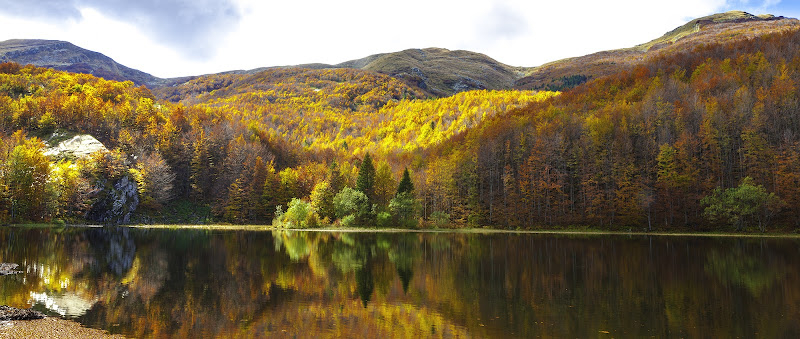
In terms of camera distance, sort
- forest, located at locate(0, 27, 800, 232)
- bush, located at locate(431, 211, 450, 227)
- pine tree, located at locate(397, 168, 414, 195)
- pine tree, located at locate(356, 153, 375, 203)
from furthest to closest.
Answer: pine tree, located at locate(356, 153, 375, 203)
bush, located at locate(431, 211, 450, 227)
pine tree, located at locate(397, 168, 414, 195)
forest, located at locate(0, 27, 800, 232)

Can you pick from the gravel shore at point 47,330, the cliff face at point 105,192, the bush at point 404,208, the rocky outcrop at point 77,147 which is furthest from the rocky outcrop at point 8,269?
the rocky outcrop at point 77,147

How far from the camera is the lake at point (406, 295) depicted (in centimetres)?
1409

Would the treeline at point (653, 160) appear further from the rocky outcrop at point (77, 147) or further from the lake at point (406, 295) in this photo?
the rocky outcrop at point (77, 147)

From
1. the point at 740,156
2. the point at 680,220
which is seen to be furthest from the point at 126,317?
the point at 740,156

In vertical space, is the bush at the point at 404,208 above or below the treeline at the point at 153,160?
below

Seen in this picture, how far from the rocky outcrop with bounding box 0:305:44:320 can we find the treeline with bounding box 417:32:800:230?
74451mm

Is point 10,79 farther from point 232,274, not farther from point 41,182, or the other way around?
point 232,274

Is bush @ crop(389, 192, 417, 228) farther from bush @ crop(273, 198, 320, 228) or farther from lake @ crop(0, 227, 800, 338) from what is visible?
lake @ crop(0, 227, 800, 338)

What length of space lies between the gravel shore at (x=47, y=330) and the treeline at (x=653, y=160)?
244 ft

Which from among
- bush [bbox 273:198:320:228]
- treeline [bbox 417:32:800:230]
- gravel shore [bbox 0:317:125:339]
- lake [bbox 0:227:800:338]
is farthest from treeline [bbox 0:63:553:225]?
gravel shore [bbox 0:317:125:339]

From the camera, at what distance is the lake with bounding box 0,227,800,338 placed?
14.1 metres

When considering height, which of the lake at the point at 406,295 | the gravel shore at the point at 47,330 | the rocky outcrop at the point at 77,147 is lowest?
the lake at the point at 406,295

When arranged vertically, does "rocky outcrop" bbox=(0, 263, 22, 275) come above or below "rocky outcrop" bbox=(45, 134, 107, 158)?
below

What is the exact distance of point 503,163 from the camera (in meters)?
91.6
